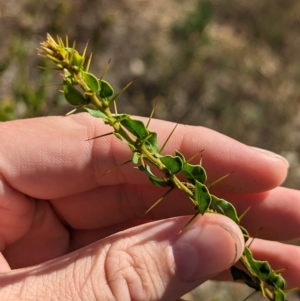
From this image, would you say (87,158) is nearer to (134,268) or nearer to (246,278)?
(134,268)

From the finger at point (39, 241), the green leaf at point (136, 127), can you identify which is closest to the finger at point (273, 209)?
the finger at point (39, 241)

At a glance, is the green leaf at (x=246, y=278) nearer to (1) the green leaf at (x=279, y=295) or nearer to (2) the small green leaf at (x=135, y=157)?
(1) the green leaf at (x=279, y=295)

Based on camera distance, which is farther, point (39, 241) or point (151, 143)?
point (39, 241)

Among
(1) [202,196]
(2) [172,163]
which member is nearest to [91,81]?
(2) [172,163]

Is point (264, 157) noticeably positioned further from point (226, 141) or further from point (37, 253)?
point (37, 253)

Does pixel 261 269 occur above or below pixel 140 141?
below

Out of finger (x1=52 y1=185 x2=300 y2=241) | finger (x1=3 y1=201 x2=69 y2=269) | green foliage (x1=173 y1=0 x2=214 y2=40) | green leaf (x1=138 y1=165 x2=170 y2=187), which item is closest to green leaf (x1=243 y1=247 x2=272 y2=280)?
green leaf (x1=138 y1=165 x2=170 y2=187)
